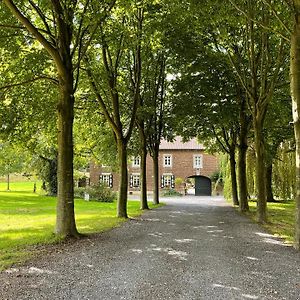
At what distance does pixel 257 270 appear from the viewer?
8422 millimetres

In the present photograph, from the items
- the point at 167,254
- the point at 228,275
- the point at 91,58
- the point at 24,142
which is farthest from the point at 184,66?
the point at 228,275

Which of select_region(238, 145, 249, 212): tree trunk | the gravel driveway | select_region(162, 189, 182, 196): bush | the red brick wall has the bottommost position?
the gravel driveway

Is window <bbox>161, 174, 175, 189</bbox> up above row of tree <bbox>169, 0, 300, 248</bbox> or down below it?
below

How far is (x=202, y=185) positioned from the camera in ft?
221

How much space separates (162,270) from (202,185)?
59.7m

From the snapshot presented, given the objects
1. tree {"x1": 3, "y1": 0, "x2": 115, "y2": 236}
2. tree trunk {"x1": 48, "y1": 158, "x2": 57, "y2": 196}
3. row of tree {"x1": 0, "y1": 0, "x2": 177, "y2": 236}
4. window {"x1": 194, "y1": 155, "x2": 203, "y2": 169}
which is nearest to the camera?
tree {"x1": 3, "y1": 0, "x2": 115, "y2": 236}

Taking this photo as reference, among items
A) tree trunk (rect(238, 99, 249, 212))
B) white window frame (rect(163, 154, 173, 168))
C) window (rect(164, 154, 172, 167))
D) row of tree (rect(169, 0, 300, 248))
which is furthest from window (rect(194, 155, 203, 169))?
A: tree trunk (rect(238, 99, 249, 212))

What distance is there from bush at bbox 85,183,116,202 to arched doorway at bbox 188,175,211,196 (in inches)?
1067

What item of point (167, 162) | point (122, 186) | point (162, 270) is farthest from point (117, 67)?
point (167, 162)

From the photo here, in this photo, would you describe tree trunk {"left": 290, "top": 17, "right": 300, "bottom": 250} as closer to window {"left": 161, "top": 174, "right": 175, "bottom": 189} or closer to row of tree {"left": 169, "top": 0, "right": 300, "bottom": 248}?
row of tree {"left": 169, "top": 0, "right": 300, "bottom": 248}

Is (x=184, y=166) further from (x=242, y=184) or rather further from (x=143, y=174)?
(x=242, y=184)

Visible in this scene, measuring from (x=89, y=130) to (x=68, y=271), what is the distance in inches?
847

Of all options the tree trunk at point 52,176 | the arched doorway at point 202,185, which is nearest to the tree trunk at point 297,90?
the tree trunk at point 52,176

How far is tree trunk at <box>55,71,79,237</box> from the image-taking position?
494 inches
